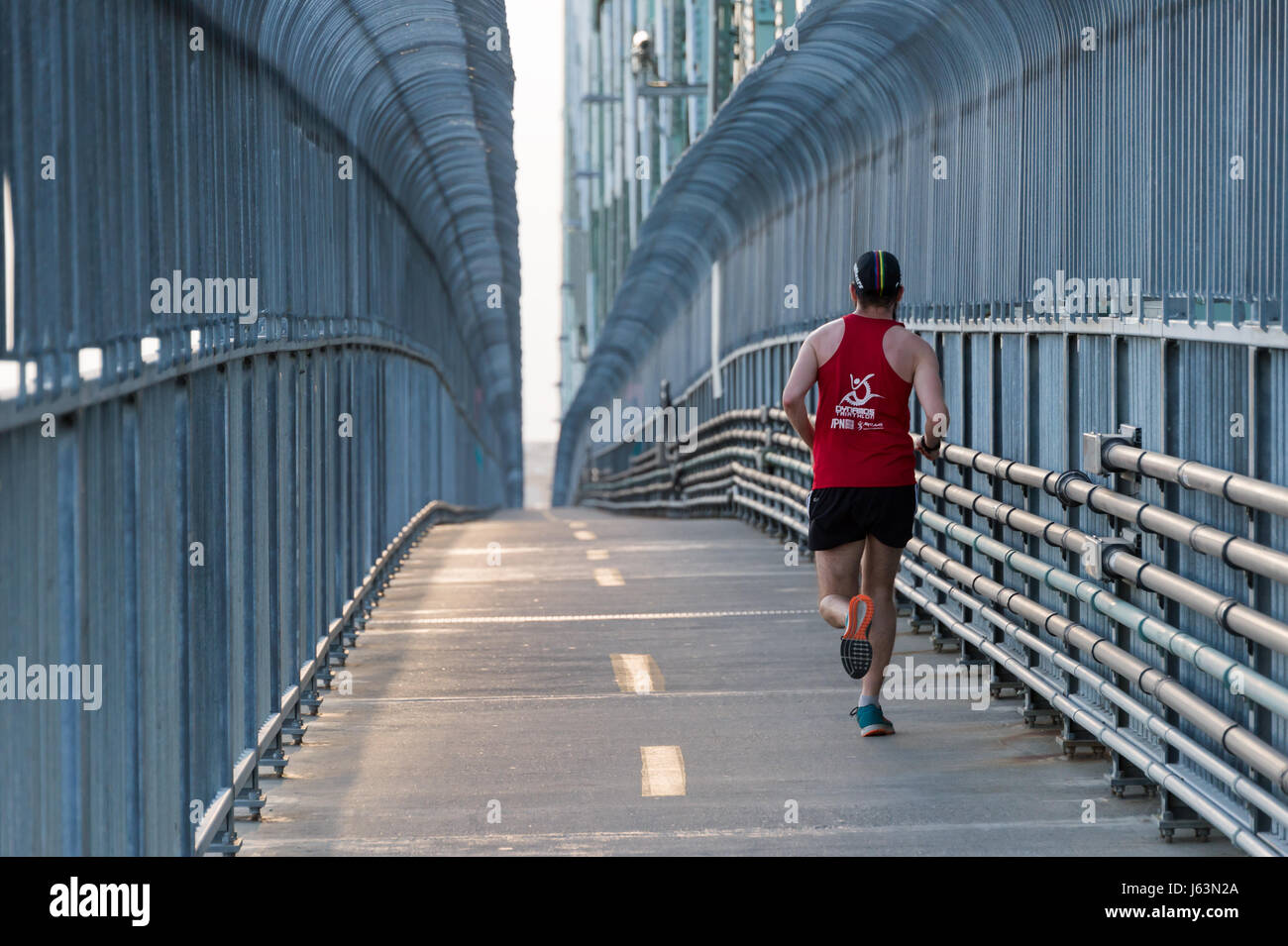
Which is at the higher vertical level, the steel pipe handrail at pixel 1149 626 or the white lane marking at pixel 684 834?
the steel pipe handrail at pixel 1149 626

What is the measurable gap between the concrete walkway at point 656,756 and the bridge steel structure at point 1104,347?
0.38 m

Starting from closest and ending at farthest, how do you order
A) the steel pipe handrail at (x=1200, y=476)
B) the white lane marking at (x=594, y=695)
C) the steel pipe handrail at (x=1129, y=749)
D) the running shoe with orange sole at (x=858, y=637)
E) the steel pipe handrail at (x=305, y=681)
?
the steel pipe handrail at (x=1200, y=476), the steel pipe handrail at (x=1129, y=749), the steel pipe handrail at (x=305, y=681), the running shoe with orange sole at (x=858, y=637), the white lane marking at (x=594, y=695)

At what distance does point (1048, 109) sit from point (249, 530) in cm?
398

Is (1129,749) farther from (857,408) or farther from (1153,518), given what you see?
(857,408)

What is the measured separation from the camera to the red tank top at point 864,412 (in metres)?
7.29

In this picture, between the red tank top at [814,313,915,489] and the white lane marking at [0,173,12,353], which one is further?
the red tank top at [814,313,915,489]

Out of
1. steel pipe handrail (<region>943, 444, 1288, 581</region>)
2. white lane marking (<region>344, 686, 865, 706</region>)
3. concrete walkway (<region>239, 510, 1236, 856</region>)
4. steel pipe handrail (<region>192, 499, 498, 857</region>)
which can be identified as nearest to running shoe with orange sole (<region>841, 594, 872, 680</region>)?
concrete walkway (<region>239, 510, 1236, 856</region>)

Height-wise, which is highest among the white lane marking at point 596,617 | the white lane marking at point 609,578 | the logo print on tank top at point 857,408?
the logo print on tank top at point 857,408

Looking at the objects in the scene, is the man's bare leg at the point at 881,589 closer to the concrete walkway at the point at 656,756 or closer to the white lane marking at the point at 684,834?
the concrete walkway at the point at 656,756

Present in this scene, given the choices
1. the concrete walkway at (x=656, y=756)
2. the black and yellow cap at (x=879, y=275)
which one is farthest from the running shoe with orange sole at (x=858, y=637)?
the black and yellow cap at (x=879, y=275)

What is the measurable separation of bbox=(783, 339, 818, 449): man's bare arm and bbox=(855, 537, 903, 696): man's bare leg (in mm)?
510

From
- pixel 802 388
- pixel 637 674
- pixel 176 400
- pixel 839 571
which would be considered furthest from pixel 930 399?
pixel 176 400

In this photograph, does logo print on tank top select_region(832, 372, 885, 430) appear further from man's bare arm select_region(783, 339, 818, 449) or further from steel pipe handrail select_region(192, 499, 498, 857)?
steel pipe handrail select_region(192, 499, 498, 857)

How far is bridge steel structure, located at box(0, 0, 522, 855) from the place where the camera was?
154 inches
